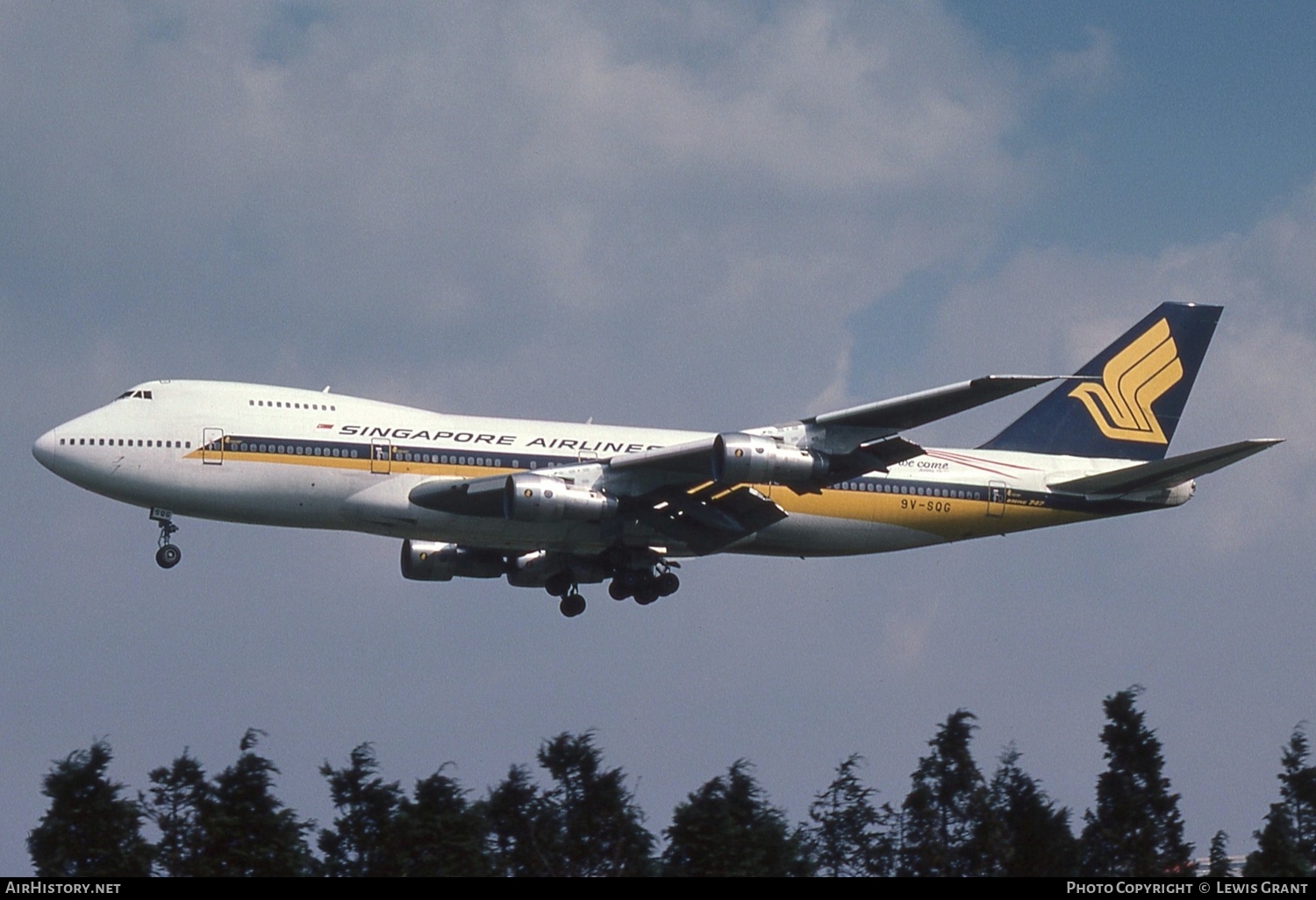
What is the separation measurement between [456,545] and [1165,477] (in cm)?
2170

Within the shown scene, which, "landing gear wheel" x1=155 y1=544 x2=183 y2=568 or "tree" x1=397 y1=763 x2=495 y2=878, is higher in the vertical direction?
"landing gear wheel" x1=155 y1=544 x2=183 y2=568

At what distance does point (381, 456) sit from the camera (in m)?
49.6

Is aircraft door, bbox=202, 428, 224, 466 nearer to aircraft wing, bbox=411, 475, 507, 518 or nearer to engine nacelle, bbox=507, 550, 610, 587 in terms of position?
aircraft wing, bbox=411, 475, 507, 518

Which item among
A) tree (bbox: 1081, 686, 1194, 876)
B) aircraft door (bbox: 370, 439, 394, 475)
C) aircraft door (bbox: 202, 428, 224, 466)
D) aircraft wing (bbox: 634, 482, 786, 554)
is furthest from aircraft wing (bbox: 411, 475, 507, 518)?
tree (bbox: 1081, 686, 1194, 876)

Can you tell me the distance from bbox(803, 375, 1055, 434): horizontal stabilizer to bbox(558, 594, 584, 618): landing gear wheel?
1221 centimetres

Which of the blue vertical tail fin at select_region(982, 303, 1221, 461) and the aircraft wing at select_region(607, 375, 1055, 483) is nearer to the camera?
the aircraft wing at select_region(607, 375, 1055, 483)

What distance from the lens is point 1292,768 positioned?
151 feet

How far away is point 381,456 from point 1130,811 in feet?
72.6

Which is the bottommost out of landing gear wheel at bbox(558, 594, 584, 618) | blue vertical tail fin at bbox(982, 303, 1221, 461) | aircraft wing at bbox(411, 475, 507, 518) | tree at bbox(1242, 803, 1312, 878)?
tree at bbox(1242, 803, 1312, 878)

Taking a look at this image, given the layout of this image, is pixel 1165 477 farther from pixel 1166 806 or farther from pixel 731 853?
pixel 731 853

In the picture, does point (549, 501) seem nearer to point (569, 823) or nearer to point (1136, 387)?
point (569, 823)

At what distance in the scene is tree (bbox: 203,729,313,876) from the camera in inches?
1563

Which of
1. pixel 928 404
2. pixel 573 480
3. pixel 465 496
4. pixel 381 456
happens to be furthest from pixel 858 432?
pixel 381 456
